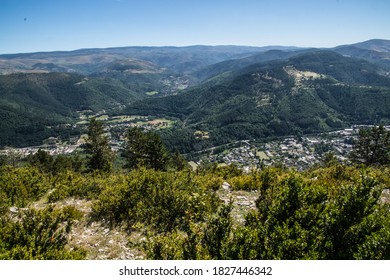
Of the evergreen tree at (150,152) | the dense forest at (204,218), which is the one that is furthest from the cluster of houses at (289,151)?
the dense forest at (204,218)

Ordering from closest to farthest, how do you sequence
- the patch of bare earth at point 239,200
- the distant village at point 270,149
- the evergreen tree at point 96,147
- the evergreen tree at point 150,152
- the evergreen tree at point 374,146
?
1. the patch of bare earth at point 239,200
2. the evergreen tree at point 374,146
3. the evergreen tree at point 150,152
4. the evergreen tree at point 96,147
5. the distant village at point 270,149

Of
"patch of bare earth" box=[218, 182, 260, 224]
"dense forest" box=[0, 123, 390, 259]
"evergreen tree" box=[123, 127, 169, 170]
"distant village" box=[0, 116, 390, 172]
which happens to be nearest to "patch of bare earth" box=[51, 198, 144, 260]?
"dense forest" box=[0, 123, 390, 259]

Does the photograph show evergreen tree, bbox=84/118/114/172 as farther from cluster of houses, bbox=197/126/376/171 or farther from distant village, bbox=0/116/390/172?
cluster of houses, bbox=197/126/376/171

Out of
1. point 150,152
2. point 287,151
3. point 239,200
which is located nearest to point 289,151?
point 287,151

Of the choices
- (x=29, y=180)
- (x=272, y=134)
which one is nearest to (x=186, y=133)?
(x=272, y=134)

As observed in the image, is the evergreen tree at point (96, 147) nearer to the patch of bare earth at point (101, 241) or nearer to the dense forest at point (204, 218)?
the dense forest at point (204, 218)

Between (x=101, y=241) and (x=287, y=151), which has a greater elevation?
(x=101, y=241)

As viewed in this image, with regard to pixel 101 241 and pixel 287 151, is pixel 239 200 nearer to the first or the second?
pixel 101 241
